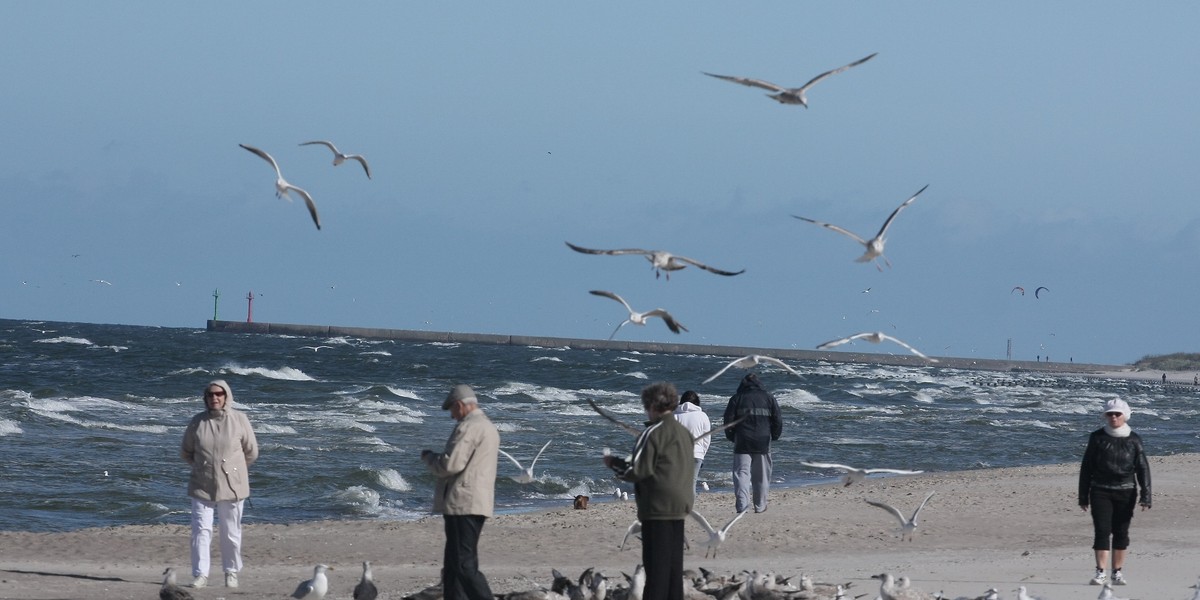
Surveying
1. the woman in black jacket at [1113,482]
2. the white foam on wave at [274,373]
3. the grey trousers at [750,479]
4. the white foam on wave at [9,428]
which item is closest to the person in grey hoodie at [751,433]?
the grey trousers at [750,479]

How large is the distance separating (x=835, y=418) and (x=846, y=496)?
2001 cm

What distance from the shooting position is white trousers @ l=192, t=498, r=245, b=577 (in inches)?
380

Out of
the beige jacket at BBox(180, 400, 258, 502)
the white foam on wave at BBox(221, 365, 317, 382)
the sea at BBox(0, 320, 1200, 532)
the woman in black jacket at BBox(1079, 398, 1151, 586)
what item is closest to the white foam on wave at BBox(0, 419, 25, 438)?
the sea at BBox(0, 320, 1200, 532)

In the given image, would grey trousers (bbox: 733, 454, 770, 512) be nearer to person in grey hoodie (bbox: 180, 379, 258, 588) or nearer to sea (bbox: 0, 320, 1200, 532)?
sea (bbox: 0, 320, 1200, 532)

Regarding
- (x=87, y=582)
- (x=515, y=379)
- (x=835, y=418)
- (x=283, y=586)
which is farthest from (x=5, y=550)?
(x=515, y=379)

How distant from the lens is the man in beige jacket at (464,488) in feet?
25.8

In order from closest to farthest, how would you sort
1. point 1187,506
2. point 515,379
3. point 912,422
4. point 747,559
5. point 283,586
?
point 283,586
point 747,559
point 1187,506
point 912,422
point 515,379

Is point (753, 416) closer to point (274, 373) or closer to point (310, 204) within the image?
point (310, 204)

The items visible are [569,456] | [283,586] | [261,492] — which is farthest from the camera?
[569,456]

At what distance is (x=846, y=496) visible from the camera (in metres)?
16.7

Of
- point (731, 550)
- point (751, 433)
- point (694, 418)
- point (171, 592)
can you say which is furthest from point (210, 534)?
point (751, 433)

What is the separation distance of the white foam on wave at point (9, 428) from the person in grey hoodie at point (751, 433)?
49.9ft

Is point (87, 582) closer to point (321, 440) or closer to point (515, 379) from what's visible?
point (321, 440)

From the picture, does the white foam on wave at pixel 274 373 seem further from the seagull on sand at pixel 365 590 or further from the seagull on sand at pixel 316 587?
the seagull on sand at pixel 365 590
